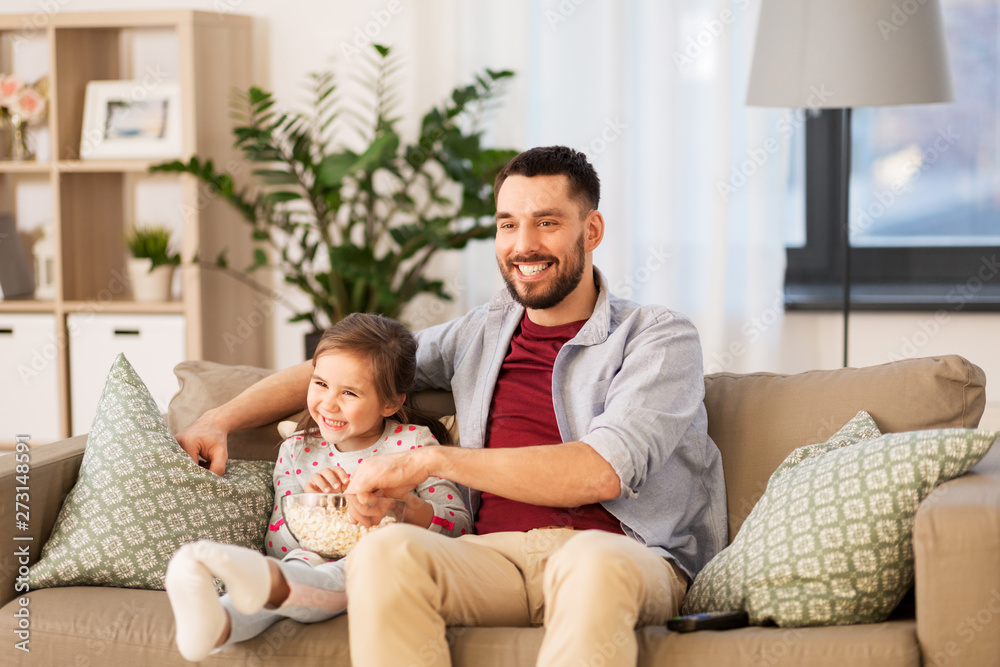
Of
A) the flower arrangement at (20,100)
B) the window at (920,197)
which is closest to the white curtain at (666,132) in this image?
the window at (920,197)

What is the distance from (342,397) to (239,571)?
1.68 feet

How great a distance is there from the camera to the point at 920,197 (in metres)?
3.40

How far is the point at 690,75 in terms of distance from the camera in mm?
3375

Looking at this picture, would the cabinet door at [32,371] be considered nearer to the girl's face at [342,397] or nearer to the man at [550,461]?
the man at [550,461]

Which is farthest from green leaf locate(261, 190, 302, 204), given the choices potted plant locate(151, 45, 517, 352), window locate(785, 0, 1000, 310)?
window locate(785, 0, 1000, 310)

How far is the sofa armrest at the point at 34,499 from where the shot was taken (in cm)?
169

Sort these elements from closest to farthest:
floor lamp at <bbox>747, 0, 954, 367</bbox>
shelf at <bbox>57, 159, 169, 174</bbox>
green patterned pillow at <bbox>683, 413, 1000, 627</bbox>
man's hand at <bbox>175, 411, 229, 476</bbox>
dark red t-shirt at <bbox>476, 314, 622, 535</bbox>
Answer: green patterned pillow at <bbox>683, 413, 1000, 627</bbox> < dark red t-shirt at <bbox>476, 314, 622, 535</bbox> < man's hand at <bbox>175, 411, 229, 476</bbox> < floor lamp at <bbox>747, 0, 954, 367</bbox> < shelf at <bbox>57, 159, 169, 174</bbox>

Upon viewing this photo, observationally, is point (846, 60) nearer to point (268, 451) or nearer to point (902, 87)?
point (902, 87)

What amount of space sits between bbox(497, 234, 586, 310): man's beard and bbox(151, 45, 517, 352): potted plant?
4.30 feet

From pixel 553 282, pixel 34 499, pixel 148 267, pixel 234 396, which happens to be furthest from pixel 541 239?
pixel 148 267

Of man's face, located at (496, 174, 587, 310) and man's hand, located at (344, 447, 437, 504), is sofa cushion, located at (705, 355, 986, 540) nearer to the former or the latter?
man's face, located at (496, 174, 587, 310)

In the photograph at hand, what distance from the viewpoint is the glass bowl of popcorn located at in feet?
5.36

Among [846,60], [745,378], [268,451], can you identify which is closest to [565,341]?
[745,378]

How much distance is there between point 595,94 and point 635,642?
2407 millimetres
